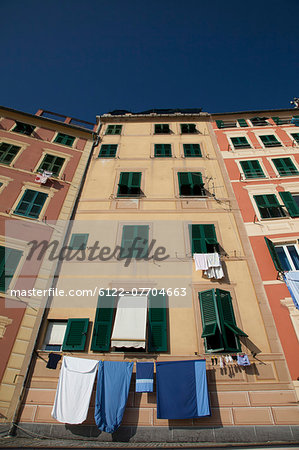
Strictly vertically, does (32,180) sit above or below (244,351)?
above

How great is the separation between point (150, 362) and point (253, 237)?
7.17 m

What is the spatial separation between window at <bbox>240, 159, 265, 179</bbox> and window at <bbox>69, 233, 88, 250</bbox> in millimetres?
9758

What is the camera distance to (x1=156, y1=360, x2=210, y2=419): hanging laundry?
7738 mm

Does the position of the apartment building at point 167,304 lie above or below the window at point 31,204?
below

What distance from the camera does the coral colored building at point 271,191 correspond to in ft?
32.9

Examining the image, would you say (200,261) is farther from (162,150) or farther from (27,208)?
(162,150)

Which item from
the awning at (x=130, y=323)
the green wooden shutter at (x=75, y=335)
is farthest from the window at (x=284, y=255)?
the green wooden shutter at (x=75, y=335)

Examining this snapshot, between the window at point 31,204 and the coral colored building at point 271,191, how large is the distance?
1014 centimetres

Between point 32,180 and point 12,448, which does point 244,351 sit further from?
point 32,180

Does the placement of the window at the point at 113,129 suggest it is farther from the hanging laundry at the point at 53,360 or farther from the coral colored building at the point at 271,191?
the hanging laundry at the point at 53,360

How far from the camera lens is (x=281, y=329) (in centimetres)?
949

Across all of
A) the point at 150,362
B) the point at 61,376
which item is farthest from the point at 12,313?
the point at 150,362

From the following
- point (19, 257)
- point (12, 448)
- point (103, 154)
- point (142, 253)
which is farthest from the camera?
point (103, 154)

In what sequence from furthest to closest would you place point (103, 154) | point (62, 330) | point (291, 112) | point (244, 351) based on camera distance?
point (291, 112), point (103, 154), point (62, 330), point (244, 351)
